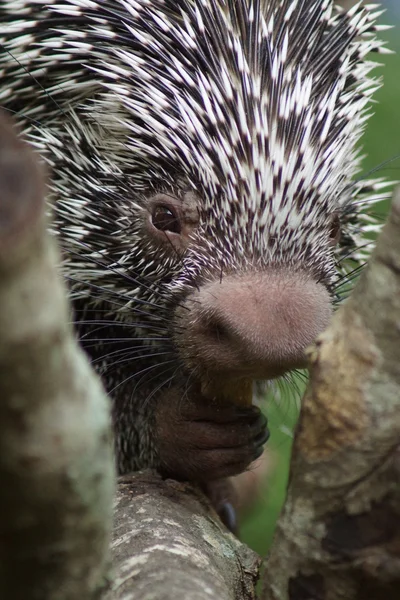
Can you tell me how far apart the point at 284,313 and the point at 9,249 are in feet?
3.71

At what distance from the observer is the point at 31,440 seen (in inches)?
35.1

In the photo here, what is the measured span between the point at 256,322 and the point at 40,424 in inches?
38.7

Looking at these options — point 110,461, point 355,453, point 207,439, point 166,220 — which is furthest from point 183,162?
point 110,461

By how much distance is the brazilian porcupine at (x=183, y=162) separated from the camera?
219cm

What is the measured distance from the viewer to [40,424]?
2.92 ft

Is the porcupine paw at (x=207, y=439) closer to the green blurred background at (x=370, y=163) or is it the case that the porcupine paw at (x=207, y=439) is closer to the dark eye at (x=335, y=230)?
the dark eye at (x=335, y=230)

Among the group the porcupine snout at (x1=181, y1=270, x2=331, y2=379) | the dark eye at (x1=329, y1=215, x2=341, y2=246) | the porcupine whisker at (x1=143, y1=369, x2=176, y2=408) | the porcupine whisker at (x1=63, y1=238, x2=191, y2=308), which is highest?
the dark eye at (x1=329, y1=215, x2=341, y2=246)

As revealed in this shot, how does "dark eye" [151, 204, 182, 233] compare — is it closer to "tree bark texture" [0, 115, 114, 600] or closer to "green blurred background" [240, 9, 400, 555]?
"tree bark texture" [0, 115, 114, 600]

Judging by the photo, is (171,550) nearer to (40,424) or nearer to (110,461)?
(110,461)

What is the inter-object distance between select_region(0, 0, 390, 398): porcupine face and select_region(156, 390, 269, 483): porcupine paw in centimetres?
15

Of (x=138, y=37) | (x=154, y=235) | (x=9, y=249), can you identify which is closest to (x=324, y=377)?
(x=9, y=249)

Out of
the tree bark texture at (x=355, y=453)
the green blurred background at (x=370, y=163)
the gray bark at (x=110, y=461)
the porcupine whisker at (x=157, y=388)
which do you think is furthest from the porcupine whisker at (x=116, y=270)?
the green blurred background at (x=370, y=163)

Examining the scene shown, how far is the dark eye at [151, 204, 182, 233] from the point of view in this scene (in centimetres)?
227

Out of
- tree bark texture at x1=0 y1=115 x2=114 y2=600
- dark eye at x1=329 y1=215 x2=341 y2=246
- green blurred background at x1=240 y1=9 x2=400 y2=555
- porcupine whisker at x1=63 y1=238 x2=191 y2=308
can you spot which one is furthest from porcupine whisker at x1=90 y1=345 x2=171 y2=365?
green blurred background at x1=240 y1=9 x2=400 y2=555
